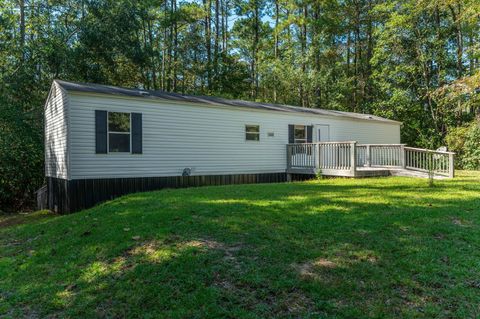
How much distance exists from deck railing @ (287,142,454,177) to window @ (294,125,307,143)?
74cm

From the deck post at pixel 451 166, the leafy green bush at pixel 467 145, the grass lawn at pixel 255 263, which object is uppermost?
the leafy green bush at pixel 467 145

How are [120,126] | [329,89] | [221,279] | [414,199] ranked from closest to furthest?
1. [221,279]
2. [414,199]
3. [120,126]
4. [329,89]

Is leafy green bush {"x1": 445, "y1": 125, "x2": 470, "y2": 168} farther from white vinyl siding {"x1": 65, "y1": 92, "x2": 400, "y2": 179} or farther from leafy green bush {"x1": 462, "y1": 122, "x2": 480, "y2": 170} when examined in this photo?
white vinyl siding {"x1": 65, "y1": 92, "x2": 400, "y2": 179}

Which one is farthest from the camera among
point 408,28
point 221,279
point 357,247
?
point 408,28

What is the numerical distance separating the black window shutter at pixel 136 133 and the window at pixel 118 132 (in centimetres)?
14

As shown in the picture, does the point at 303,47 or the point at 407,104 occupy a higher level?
the point at 303,47

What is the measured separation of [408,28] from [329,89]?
604cm

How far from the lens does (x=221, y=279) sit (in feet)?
11.5

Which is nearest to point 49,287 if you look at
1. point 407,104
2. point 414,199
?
point 414,199

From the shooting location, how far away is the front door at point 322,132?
14664mm

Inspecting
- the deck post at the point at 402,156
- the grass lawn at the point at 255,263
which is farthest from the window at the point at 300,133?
the grass lawn at the point at 255,263

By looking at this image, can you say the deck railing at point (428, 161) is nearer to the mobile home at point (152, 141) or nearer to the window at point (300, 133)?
the mobile home at point (152, 141)

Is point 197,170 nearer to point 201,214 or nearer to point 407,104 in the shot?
point 201,214

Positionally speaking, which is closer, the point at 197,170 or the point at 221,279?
the point at 221,279
